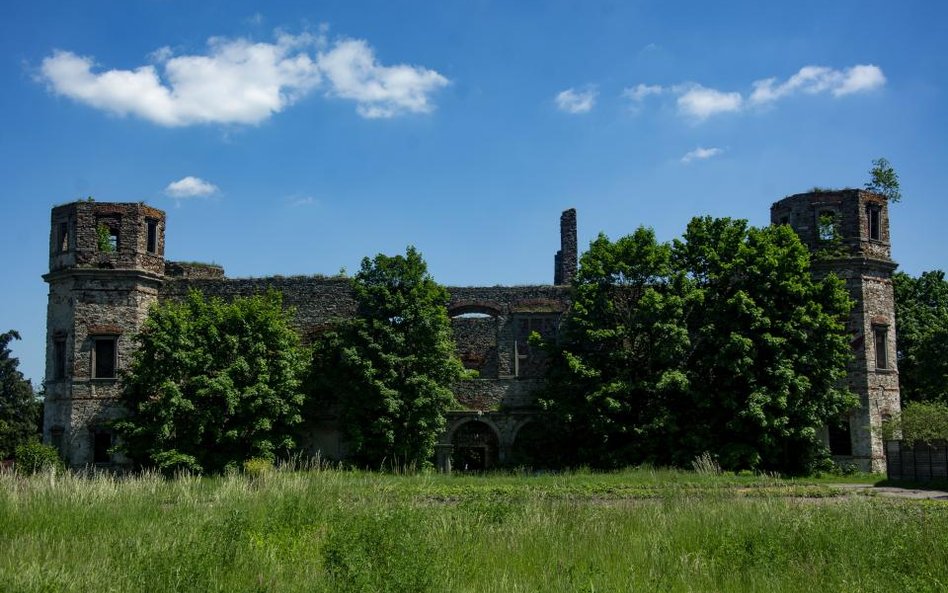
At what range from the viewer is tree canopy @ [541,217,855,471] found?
84.2ft

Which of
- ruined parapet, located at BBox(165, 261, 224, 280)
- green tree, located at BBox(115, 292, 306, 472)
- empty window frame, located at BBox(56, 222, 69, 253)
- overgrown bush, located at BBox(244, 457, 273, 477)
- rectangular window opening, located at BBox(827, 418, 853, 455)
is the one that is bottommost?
overgrown bush, located at BBox(244, 457, 273, 477)

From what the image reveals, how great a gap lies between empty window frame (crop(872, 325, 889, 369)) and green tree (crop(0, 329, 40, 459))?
36.9 m

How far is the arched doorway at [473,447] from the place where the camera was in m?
31.1

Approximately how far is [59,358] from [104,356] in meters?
1.56

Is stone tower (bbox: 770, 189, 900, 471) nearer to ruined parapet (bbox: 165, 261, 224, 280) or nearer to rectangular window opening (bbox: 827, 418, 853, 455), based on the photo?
rectangular window opening (bbox: 827, 418, 853, 455)

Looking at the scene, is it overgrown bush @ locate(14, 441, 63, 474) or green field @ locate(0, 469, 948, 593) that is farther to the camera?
overgrown bush @ locate(14, 441, 63, 474)

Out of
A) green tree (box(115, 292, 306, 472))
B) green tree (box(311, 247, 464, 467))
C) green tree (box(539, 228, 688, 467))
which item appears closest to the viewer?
green tree (box(115, 292, 306, 472))

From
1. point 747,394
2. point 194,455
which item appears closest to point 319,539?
point 194,455

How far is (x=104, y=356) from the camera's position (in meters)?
28.4

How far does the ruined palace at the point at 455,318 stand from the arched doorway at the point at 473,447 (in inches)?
1.9

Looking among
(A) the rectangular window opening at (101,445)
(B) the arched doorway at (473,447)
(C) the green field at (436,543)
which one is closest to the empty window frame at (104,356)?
(A) the rectangular window opening at (101,445)

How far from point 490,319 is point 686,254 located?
23.6 ft

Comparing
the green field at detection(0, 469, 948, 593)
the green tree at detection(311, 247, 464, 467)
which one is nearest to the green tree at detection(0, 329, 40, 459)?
the green tree at detection(311, 247, 464, 467)

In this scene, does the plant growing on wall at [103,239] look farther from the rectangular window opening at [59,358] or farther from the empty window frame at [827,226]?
the empty window frame at [827,226]
